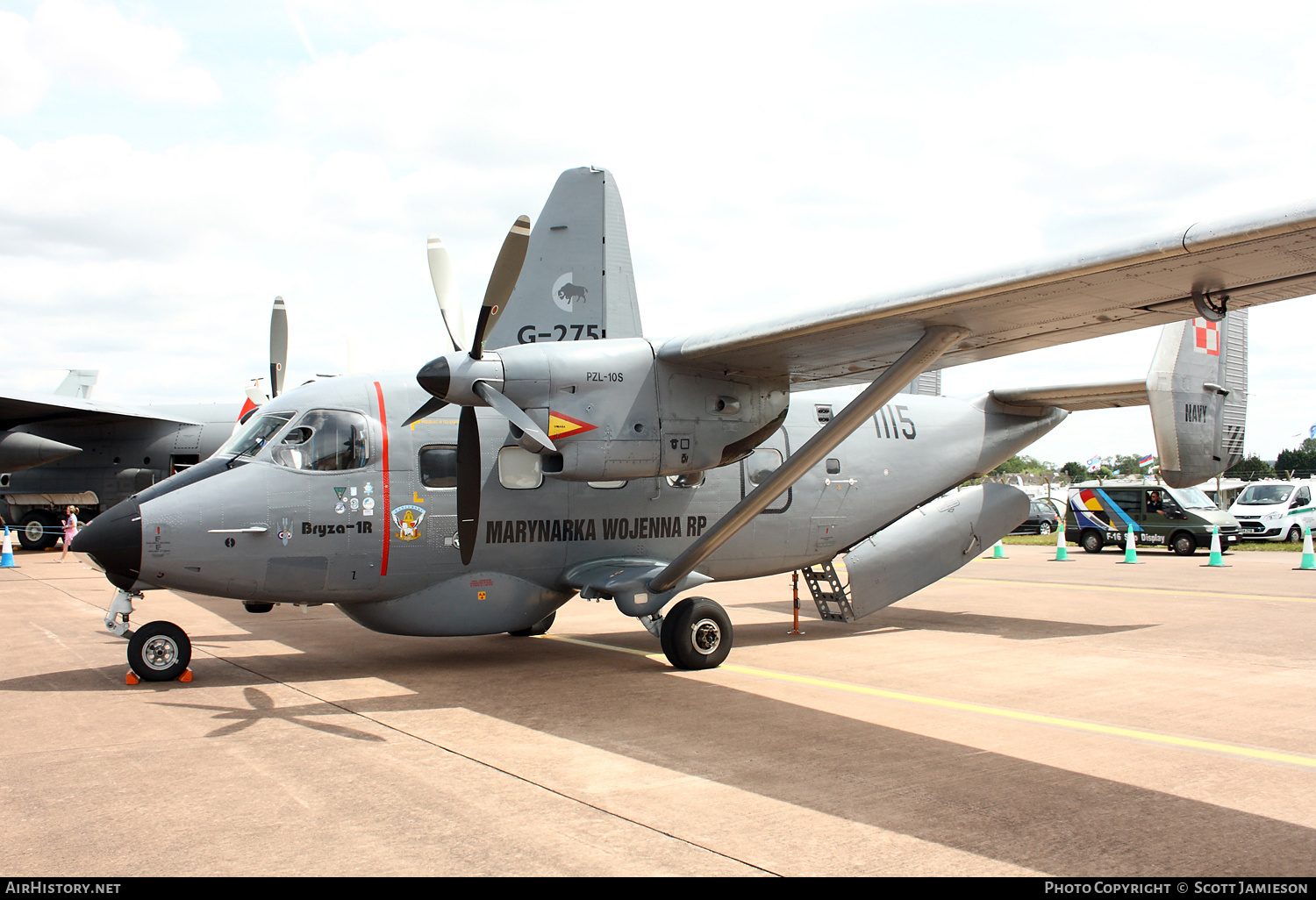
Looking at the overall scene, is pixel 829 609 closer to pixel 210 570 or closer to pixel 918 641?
pixel 918 641

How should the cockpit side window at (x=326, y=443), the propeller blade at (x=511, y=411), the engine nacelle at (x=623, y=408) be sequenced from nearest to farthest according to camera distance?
the propeller blade at (x=511, y=411), the engine nacelle at (x=623, y=408), the cockpit side window at (x=326, y=443)

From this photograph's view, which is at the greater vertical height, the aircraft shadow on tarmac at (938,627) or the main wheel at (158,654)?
the main wheel at (158,654)

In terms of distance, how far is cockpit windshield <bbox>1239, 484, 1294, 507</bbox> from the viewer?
30861mm

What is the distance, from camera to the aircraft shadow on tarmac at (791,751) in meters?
4.67

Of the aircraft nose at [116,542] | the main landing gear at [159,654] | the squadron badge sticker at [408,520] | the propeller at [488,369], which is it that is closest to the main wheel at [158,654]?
the main landing gear at [159,654]

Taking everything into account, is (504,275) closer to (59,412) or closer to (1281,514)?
(59,412)

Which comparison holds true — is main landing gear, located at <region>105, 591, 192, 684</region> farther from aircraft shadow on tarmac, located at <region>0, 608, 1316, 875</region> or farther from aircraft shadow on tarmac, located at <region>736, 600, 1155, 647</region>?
aircraft shadow on tarmac, located at <region>736, 600, 1155, 647</region>

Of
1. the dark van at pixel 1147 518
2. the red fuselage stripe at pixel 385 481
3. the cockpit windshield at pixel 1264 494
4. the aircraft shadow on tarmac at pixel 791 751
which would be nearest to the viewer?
the aircraft shadow on tarmac at pixel 791 751

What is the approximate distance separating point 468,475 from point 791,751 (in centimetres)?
397

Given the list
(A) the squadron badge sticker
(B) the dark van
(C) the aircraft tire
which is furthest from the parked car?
(A) the squadron badge sticker

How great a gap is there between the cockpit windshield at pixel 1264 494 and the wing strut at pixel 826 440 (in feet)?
94.1

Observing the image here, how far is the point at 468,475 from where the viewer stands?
344 inches

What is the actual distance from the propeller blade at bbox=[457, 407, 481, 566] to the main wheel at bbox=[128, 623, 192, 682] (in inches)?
116

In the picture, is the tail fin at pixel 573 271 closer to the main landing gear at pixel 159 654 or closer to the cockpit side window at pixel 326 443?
the cockpit side window at pixel 326 443
